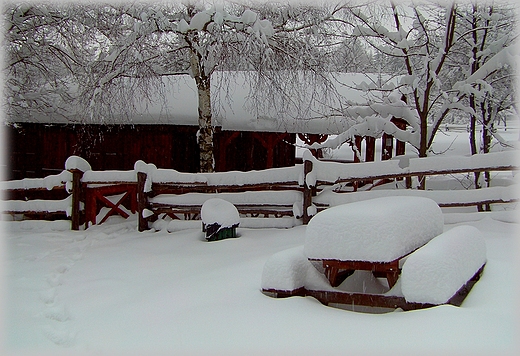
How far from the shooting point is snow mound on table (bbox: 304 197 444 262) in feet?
15.5

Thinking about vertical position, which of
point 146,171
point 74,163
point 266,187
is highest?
point 74,163

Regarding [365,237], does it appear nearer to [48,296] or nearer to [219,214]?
[48,296]

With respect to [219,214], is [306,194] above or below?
above

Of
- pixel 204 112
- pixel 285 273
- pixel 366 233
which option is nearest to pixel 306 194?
pixel 204 112

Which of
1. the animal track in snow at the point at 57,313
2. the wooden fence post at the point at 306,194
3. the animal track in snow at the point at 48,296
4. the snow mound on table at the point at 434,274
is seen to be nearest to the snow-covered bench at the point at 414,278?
the snow mound on table at the point at 434,274

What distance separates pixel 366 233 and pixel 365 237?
0.04 meters

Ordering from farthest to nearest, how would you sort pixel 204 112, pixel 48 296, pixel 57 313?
pixel 204 112 → pixel 48 296 → pixel 57 313

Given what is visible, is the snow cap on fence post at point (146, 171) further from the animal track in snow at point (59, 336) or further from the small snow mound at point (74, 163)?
the animal track in snow at point (59, 336)

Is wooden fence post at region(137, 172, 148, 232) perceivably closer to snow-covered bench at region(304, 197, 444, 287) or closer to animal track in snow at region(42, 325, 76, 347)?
animal track in snow at region(42, 325, 76, 347)

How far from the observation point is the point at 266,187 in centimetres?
1048

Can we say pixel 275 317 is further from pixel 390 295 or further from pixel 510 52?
pixel 510 52

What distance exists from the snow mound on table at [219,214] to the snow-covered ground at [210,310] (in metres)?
0.38

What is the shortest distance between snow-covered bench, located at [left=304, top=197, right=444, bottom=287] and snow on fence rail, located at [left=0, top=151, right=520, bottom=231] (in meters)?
3.96

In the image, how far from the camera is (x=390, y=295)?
16.0 ft
